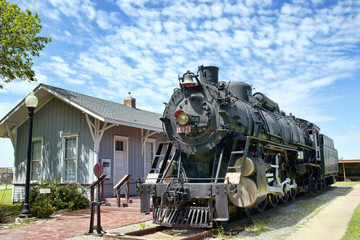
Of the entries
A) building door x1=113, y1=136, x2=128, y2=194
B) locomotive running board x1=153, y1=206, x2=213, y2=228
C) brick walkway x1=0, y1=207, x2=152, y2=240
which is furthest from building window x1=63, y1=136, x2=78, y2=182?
locomotive running board x1=153, y1=206, x2=213, y2=228

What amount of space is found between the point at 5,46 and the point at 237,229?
35.4ft

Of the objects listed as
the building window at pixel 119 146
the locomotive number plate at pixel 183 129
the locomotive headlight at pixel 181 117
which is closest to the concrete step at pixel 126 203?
the building window at pixel 119 146

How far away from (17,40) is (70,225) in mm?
7758

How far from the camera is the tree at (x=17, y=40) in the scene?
1190 cm

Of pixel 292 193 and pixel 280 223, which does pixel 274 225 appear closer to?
pixel 280 223

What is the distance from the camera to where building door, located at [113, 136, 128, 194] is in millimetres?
13325

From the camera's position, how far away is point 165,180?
775 centimetres

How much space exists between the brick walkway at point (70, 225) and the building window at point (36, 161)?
4394 mm

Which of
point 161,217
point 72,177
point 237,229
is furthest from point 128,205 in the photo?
point 237,229

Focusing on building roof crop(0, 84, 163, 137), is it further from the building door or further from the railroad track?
the railroad track

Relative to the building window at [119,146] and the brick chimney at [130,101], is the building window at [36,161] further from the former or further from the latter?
the brick chimney at [130,101]

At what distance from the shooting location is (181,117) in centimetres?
770

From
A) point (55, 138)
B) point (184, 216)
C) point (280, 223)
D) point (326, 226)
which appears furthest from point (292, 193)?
point (55, 138)

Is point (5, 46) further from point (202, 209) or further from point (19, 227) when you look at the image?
point (202, 209)
